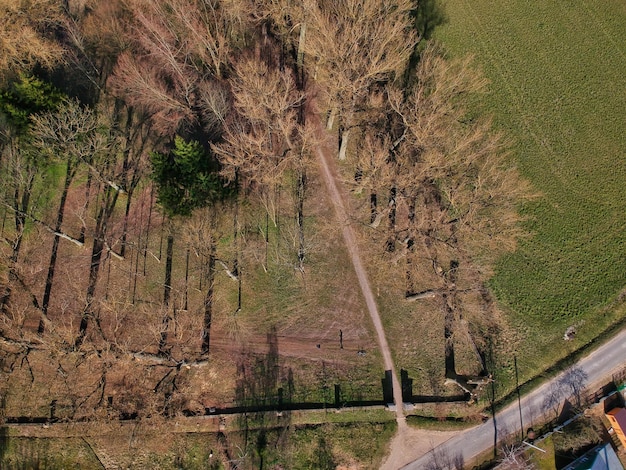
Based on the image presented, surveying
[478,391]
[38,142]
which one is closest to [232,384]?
[478,391]

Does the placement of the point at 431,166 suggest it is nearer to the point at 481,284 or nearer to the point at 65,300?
the point at 481,284

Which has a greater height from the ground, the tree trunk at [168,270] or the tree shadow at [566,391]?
the tree trunk at [168,270]

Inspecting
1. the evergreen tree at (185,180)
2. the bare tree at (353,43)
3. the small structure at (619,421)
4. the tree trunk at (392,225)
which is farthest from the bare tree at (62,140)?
the small structure at (619,421)

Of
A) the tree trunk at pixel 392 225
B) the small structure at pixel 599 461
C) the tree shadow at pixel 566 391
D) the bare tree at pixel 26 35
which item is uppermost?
the bare tree at pixel 26 35

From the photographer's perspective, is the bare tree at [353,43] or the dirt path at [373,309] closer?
the bare tree at [353,43]

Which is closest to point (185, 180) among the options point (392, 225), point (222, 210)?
point (222, 210)

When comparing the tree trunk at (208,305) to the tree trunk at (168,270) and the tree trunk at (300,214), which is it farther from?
the tree trunk at (300,214)

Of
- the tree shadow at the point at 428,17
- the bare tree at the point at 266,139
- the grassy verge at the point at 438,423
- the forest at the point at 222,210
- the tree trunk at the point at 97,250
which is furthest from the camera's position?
the tree shadow at the point at 428,17

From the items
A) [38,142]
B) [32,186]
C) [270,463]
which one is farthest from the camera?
[32,186]
